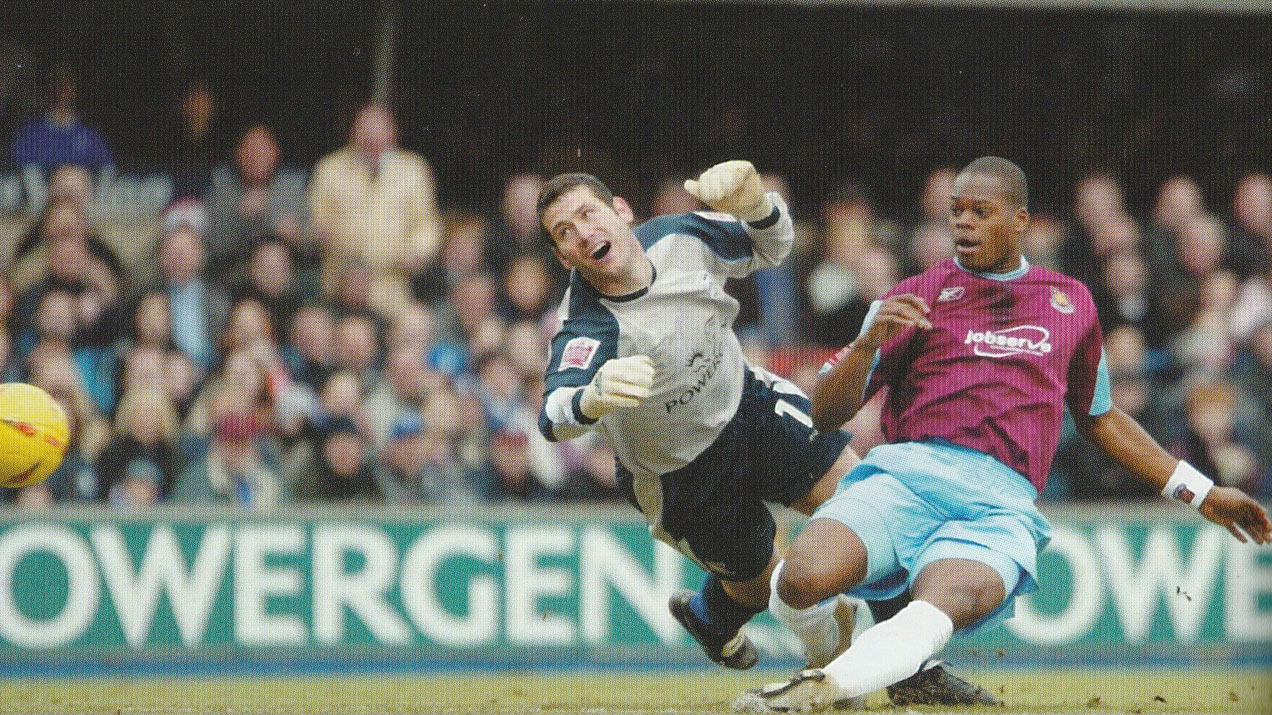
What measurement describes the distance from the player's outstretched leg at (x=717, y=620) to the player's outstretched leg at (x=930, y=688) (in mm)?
716

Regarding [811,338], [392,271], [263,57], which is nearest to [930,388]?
[811,338]

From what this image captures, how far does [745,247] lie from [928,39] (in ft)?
20.9

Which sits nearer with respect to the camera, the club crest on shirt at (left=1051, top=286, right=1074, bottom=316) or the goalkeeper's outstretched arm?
the goalkeeper's outstretched arm

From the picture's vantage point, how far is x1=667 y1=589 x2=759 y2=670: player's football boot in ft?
25.7

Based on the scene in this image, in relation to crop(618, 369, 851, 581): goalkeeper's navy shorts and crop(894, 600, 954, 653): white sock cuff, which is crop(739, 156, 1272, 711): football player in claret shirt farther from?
crop(618, 369, 851, 581): goalkeeper's navy shorts

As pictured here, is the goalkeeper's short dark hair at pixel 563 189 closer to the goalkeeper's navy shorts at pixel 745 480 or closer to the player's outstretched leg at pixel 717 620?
the goalkeeper's navy shorts at pixel 745 480

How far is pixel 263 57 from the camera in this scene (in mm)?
12289

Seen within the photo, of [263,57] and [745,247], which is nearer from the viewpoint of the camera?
[745,247]

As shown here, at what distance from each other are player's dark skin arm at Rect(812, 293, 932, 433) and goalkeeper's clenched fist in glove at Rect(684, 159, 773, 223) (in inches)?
28.7

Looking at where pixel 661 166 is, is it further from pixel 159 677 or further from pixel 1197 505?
pixel 1197 505

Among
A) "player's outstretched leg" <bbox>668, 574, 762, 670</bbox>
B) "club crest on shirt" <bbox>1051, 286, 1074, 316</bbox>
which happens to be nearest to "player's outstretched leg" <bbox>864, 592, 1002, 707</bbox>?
"player's outstretched leg" <bbox>668, 574, 762, 670</bbox>

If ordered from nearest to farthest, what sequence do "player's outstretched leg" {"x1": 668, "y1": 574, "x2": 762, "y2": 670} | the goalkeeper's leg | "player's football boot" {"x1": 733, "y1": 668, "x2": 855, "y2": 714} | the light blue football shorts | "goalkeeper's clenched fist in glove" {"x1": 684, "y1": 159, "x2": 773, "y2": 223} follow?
"player's football boot" {"x1": 733, "y1": 668, "x2": 855, "y2": 714}
the light blue football shorts
"goalkeeper's clenched fist in glove" {"x1": 684, "y1": 159, "x2": 773, "y2": 223}
the goalkeeper's leg
"player's outstretched leg" {"x1": 668, "y1": 574, "x2": 762, "y2": 670}

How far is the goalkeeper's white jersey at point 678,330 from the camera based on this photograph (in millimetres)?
6684

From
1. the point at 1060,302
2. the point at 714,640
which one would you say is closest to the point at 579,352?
the point at 1060,302
